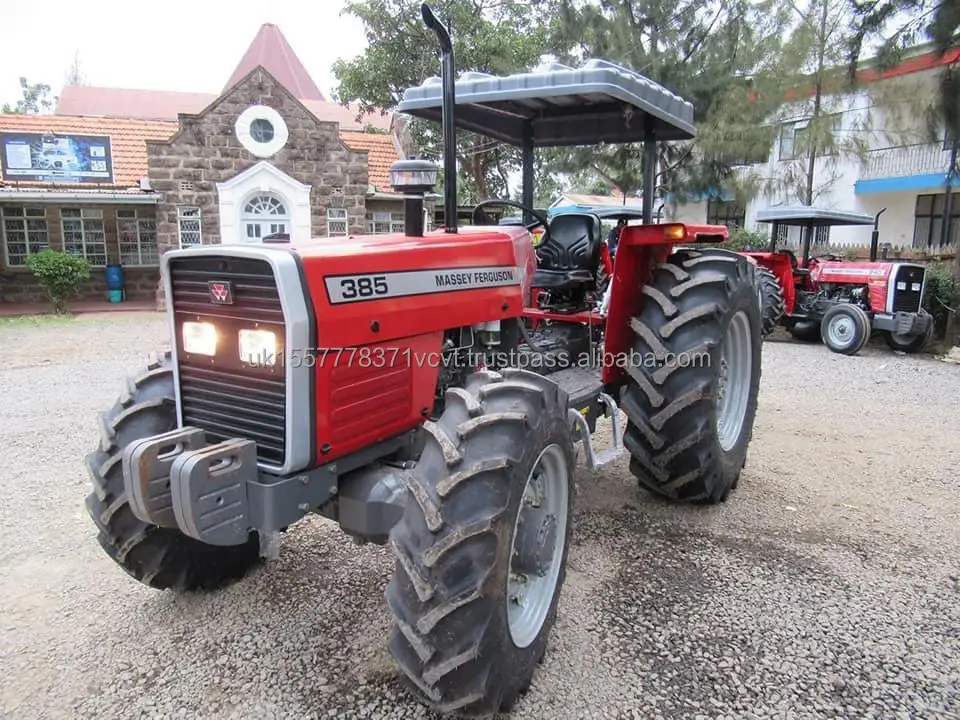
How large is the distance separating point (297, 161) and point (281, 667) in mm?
13515

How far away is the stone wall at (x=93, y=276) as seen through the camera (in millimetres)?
15555

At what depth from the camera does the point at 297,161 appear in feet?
48.2

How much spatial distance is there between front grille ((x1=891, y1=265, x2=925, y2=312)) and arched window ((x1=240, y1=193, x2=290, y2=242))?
10945 millimetres

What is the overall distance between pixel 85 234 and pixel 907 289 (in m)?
16.1

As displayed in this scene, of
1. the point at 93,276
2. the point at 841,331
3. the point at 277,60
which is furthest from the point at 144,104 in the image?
the point at 841,331

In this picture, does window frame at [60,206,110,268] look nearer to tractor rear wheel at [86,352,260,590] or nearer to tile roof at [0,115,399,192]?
tile roof at [0,115,399,192]

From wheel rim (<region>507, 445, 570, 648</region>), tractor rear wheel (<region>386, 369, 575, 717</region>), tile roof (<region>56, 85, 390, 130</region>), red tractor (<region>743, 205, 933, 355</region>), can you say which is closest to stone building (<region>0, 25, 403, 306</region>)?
red tractor (<region>743, 205, 933, 355</region>)

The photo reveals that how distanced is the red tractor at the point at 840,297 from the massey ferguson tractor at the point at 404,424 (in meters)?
7.81

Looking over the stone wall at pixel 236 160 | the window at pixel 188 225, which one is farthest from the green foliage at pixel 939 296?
the window at pixel 188 225

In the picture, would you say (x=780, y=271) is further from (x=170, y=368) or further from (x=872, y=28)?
(x=170, y=368)

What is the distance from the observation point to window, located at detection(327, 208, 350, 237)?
15102 millimetres

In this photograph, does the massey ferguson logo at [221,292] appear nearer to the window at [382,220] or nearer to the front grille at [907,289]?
the front grille at [907,289]

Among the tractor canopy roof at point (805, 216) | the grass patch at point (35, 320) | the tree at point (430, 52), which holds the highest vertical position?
the tree at point (430, 52)

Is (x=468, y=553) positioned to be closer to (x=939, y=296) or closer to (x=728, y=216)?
(x=939, y=296)
